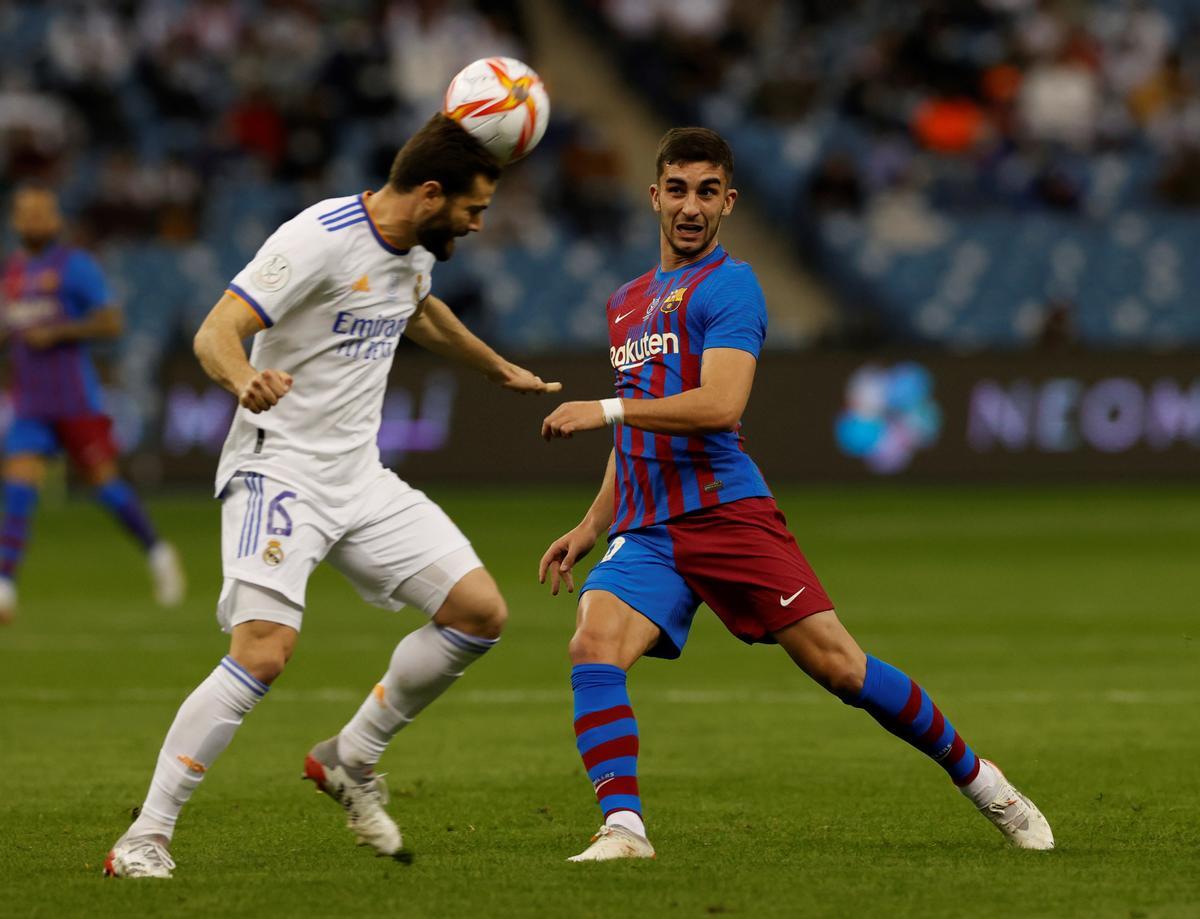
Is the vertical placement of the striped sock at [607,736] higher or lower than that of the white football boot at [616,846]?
higher

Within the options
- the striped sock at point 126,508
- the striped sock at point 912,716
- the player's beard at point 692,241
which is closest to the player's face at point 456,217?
the player's beard at point 692,241

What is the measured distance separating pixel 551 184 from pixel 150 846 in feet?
69.5

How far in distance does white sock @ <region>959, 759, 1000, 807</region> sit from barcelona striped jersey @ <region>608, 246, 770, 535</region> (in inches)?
43.9

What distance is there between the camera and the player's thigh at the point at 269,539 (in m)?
6.21

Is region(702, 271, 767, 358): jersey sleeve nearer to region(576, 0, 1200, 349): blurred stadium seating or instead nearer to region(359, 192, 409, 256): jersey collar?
region(359, 192, 409, 256): jersey collar

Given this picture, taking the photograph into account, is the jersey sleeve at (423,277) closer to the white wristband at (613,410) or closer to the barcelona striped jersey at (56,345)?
the white wristband at (613,410)

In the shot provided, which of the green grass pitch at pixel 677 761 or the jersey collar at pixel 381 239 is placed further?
the jersey collar at pixel 381 239

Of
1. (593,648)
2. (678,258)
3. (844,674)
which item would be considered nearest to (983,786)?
(844,674)

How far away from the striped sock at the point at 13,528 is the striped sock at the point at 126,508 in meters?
0.56

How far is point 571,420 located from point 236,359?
963mm

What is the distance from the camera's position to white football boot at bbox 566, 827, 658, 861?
20.0 ft

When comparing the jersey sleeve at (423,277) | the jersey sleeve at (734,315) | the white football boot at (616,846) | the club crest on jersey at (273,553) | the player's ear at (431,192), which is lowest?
the white football boot at (616,846)

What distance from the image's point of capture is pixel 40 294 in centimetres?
1373

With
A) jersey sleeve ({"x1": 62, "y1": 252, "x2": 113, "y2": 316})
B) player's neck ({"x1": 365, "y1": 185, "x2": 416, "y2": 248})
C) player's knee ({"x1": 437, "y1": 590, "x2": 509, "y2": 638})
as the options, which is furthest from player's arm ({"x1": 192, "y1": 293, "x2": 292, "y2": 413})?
jersey sleeve ({"x1": 62, "y1": 252, "x2": 113, "y2": 316})
